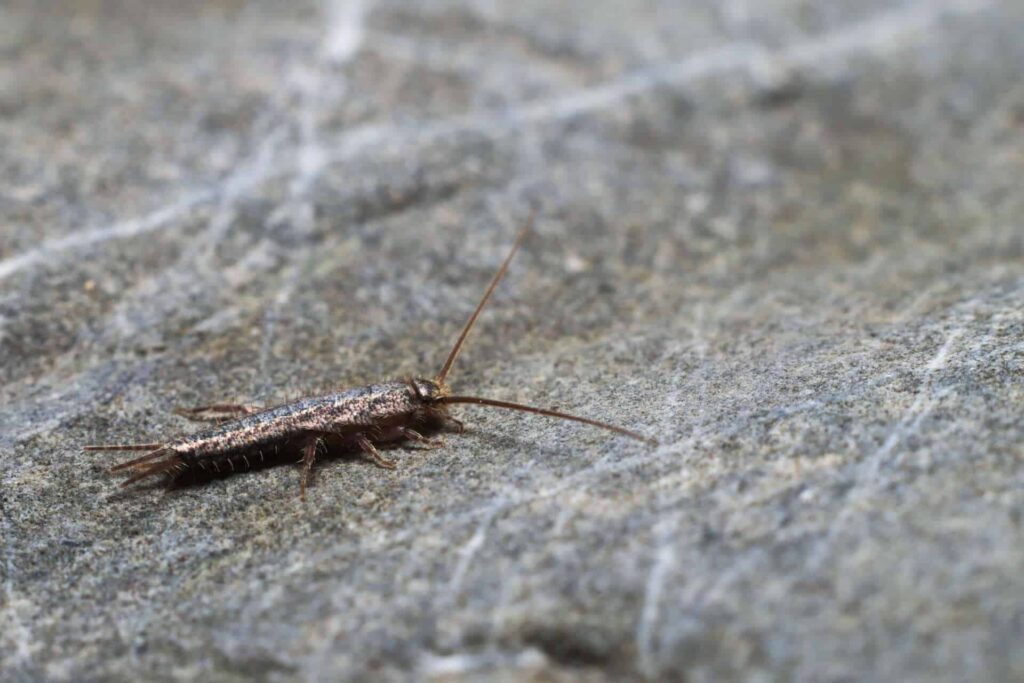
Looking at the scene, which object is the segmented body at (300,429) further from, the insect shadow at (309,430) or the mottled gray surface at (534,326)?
the mottled gray surface at (534,326)

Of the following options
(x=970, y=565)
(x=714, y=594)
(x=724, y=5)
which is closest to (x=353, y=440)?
(x=714, y=594)

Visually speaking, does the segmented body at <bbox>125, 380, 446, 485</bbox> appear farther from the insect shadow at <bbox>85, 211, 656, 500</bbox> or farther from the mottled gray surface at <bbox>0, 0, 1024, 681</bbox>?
the mottled gray surface at <bbox>0, 0, 1024, 681</bbox>

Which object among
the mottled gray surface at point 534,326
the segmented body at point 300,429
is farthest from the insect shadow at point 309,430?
the mottled gray surface at point 534,326

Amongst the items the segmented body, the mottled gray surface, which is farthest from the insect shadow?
the mottled gray surface

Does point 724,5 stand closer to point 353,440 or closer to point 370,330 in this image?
point 370,330

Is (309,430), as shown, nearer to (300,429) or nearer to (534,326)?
(300,429)

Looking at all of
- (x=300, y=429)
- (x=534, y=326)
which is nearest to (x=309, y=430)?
(x=300, y=429)
